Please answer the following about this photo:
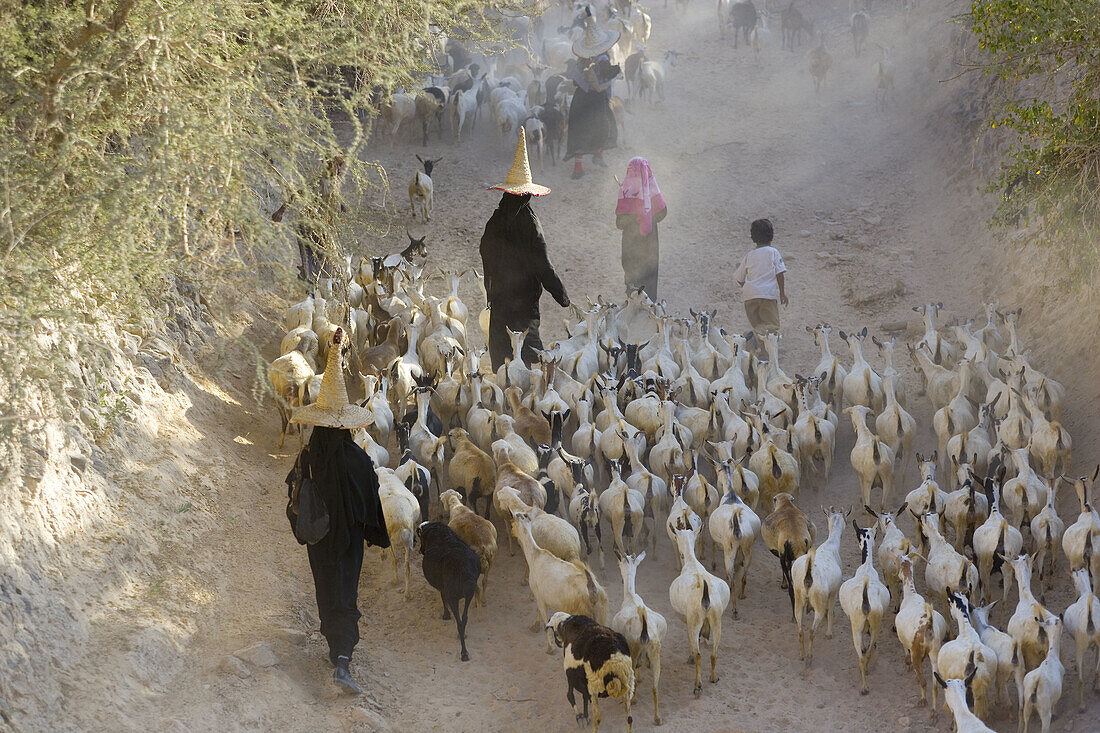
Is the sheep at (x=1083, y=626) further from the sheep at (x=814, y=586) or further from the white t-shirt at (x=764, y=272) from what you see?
the white t-shirt at (x=764, y=272)

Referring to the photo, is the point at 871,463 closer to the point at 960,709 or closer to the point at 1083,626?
the point at 1083,626

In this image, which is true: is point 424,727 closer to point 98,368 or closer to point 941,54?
point 98,368

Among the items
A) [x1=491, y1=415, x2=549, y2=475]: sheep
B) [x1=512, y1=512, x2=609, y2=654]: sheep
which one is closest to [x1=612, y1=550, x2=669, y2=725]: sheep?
[x1=512, y1=512, x2=609, y2=654]: sheep

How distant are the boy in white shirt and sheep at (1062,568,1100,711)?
15.6ft

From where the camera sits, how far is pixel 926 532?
5801 millimetres

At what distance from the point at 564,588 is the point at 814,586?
1.41 meters

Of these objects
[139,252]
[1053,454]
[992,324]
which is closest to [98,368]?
[139,252]

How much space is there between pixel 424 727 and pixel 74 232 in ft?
11.2

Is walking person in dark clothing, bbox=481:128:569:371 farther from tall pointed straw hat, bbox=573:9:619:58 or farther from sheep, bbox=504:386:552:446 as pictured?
tall pointed straw hat, bbox=573:9:619:58

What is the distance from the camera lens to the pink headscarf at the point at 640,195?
10273 mm

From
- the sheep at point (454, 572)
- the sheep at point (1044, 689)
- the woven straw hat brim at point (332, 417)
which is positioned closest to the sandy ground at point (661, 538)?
the sheep at point (454, 572)

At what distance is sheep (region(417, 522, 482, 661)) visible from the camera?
5551mm

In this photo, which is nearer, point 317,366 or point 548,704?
point 548,704

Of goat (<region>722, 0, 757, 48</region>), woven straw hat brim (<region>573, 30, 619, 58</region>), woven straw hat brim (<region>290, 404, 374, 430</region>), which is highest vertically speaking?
goat (<region>722, 0, 757, 48</region>)
